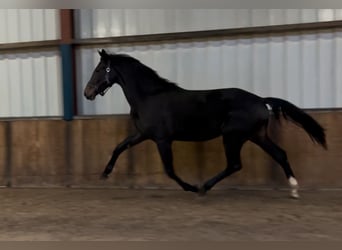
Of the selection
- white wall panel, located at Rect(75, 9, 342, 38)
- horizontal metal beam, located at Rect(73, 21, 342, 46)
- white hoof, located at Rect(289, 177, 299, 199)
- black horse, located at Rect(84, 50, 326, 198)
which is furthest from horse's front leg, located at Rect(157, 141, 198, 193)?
white wall panel, located at Rect(75, 9, 342, 38)

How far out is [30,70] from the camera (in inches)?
378

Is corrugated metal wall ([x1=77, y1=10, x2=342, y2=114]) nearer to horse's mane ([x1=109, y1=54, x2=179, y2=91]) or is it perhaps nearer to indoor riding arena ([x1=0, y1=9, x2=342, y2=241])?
indoor riding arena ([x1=0, y1=9, x2=342, y2=241])

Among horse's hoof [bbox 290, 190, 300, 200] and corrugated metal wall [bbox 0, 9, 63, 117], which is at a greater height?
corrugated metal wall [bbox 0, 9, 63, 117]

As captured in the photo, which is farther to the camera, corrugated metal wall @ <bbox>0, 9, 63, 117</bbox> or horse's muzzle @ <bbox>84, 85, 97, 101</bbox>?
corrugated metal wall @ <bbox>0, 9, 63, 117</bbox>

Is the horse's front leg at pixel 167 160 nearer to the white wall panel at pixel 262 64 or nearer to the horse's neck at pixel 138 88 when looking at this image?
the horse's neck at pixel 138 88

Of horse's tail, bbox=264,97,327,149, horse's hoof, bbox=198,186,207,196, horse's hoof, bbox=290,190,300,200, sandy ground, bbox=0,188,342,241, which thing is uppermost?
horse's tail, bbox=264,97,327,149

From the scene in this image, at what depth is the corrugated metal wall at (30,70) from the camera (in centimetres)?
939

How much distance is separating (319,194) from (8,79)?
5820 millimetres

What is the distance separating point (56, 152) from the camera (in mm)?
8992

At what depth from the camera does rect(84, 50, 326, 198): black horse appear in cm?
697

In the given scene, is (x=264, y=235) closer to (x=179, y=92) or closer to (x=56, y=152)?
(x=179, y=92)

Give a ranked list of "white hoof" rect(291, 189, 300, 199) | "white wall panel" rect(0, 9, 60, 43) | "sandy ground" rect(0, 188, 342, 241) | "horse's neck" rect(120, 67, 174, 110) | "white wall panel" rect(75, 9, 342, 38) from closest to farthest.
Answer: "sandy ground" rect(0, 188, 342, 241)
"white hoof" rect(291, 189, 300, 199)
"horse's neck" rect(120, 67, 174, 110)
"white wall panel" rect(75, 9, 342, 38)
"white wall panel" rect(0, 9, 60, 43)

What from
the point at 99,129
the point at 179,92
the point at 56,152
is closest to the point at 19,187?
the point at 56,152

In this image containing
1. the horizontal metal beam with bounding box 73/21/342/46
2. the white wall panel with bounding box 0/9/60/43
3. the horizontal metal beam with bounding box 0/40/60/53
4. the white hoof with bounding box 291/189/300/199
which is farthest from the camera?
the white wall panel with bounding box 0/9/60/43
